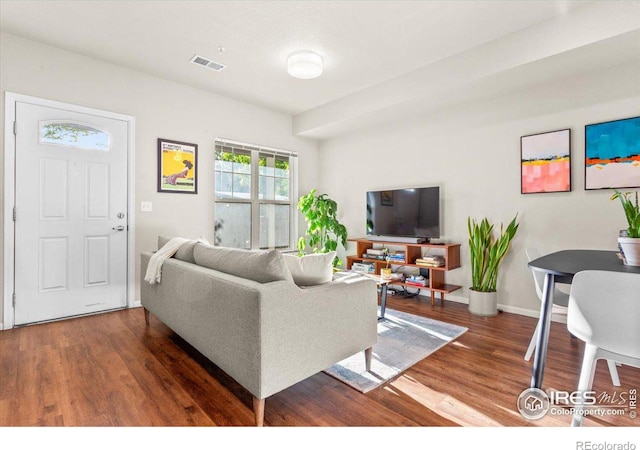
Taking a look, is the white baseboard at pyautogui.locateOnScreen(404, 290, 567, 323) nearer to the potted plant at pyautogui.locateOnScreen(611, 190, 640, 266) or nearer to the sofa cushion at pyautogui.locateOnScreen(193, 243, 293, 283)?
the potted plant at pyautogui.locateOnScreen(611, 190, 640, 266)

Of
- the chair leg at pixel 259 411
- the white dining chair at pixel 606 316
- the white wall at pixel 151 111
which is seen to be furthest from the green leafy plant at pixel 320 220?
the white dining chair at pixel 606 316

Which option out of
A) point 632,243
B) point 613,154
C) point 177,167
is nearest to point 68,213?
point 177,167

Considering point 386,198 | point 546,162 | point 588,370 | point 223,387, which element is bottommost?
point 223,387

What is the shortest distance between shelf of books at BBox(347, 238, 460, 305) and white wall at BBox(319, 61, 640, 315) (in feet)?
0.71

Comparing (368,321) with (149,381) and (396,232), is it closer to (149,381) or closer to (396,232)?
(149,381)

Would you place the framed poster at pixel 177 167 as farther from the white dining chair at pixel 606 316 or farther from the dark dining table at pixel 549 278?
the white dining chair at pixel 606 316

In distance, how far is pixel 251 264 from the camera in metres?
1.69

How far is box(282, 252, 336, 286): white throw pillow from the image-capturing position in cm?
177

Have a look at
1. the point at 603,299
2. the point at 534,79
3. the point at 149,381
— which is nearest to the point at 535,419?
the point at 603,299

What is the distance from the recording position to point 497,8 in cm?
239

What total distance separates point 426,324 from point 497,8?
103 inches

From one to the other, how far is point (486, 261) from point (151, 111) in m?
4.01

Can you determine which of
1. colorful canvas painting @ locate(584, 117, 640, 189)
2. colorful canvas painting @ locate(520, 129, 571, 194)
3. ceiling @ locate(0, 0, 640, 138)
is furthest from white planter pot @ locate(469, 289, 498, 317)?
ceiling @ locate(0, 0, 640, 138)

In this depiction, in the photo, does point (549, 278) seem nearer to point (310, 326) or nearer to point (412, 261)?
point (310, 326)
